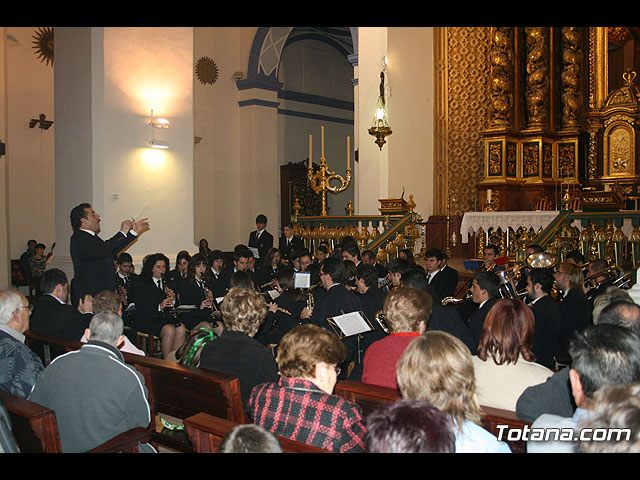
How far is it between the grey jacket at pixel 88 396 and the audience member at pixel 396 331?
1.28 metres

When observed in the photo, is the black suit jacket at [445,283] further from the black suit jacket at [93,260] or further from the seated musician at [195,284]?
the black suit jacket at [93,260]

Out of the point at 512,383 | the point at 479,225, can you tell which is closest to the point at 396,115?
the point at 479,225

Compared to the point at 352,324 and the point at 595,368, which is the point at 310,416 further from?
the point at 352,324

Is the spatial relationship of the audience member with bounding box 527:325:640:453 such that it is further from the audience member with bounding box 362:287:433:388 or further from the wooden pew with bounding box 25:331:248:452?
the wooden pew with bounding box 25:331:248:452

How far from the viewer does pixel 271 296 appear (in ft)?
20.9

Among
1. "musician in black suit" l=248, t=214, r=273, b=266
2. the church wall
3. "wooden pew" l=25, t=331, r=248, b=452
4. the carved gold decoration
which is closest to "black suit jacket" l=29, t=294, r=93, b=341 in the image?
"wooden pew" l=25, t=331, r=248, b=452

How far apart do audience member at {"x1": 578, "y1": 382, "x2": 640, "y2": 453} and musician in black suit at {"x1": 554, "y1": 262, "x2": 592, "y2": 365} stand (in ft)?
11.4

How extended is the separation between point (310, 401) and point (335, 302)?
2.70 m

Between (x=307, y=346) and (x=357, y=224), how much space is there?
7.60m

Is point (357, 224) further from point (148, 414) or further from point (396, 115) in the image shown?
point (148, 414)

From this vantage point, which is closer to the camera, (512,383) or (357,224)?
(512,383)

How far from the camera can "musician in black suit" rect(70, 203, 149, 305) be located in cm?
568

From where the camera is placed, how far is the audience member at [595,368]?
2.01 metres

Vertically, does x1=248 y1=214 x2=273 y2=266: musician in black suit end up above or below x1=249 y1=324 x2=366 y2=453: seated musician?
above
